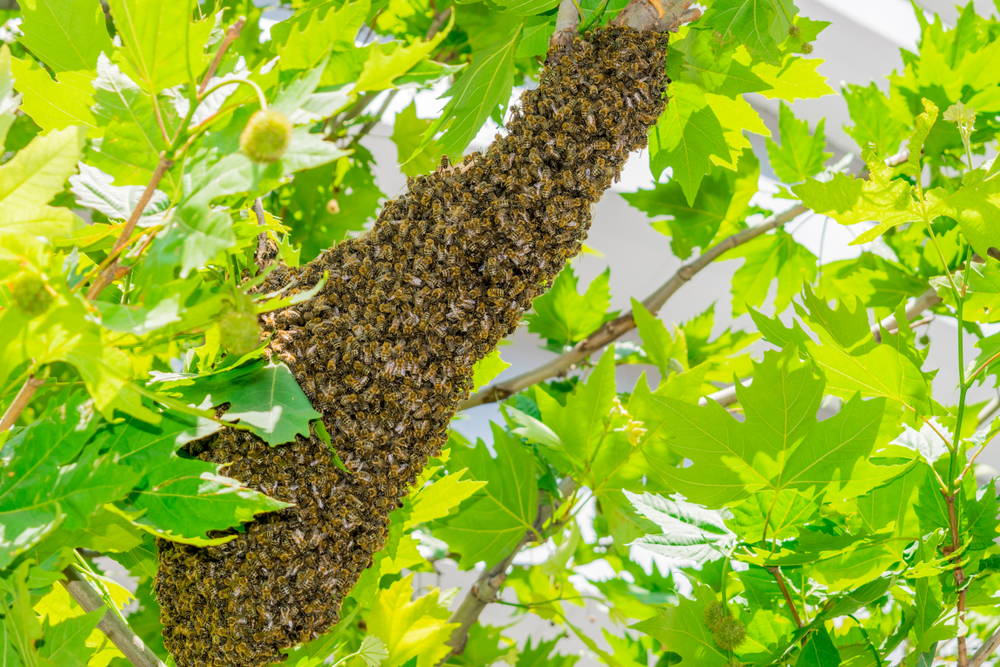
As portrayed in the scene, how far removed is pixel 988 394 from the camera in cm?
159

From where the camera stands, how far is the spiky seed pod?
24 cm

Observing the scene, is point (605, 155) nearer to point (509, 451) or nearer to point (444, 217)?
point (444, 217)

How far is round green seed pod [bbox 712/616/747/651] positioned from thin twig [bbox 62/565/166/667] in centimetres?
28

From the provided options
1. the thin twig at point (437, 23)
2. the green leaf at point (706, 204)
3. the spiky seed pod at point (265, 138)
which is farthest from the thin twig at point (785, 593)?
the thin twig at point (437, 23)

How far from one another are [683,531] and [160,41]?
34cm

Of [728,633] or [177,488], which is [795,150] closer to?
[728,633]

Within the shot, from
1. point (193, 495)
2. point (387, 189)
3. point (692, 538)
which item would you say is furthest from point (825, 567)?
point (387, 189)

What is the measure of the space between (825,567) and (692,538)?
66 mm

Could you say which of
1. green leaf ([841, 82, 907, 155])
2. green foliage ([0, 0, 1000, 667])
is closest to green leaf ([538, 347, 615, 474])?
green foliage ([0, 0, 1000, 667])

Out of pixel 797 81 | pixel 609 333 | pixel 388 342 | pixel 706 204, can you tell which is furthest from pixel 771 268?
pixel 388 342

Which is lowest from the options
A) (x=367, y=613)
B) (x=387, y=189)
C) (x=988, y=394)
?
(x=988, y=394)

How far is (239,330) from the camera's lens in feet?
0.97

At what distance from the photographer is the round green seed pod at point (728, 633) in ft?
1.59

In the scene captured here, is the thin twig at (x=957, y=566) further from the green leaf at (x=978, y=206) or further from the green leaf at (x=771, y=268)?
the green leaf at (x=771, y=268)
